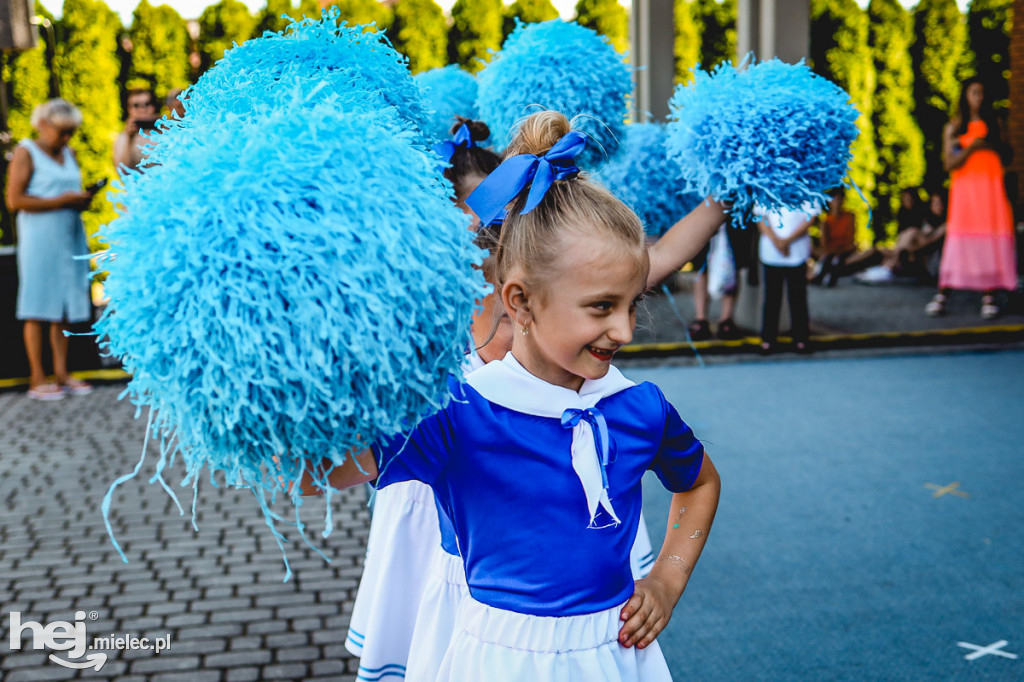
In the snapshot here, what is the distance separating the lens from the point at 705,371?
282 inches

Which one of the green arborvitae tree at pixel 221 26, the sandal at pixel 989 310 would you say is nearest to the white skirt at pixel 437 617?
the sandal at pixel 989 310

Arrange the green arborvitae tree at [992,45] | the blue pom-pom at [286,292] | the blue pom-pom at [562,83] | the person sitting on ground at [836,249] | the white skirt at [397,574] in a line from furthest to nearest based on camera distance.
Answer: the green arborvitae tree at [992,45] → the person sitting on ground at [836,249] → the blue pom-pom at [562,83] → the white skirt at [397,574] → the blue pom-pom at [286,292]

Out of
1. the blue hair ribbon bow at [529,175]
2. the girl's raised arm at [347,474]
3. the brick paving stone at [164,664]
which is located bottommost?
the brick paving stone at [164,664]

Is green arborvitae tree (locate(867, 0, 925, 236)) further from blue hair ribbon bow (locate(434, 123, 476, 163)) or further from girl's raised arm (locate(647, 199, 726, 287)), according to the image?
girl's raised arm (locate(647, 199, 726, 287))

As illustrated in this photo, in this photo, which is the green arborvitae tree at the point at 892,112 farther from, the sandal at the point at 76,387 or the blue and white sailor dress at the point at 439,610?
the blue and white sailor dress at the point at 439,610

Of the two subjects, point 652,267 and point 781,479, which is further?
point 781,479

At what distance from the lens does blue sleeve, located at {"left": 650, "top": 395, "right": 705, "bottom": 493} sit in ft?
5.46

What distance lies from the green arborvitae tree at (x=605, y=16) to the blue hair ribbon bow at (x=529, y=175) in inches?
444

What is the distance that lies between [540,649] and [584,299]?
0.58 metres

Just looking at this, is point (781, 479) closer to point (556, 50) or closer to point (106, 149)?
point (556, 50)

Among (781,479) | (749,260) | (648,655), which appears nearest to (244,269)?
(648,655)

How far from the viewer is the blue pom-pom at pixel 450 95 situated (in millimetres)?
3145

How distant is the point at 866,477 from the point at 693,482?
3.27m

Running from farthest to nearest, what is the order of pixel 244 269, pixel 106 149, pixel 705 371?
pixel 106 149 → pixel 705 371 → pixel 244 269
